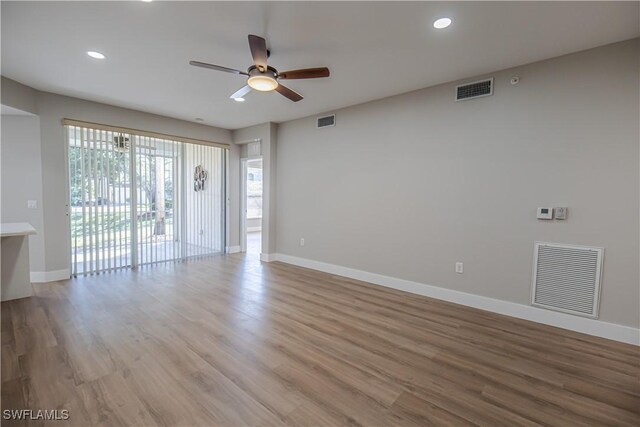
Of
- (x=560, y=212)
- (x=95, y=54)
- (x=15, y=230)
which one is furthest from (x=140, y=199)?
(x=560, y=212)

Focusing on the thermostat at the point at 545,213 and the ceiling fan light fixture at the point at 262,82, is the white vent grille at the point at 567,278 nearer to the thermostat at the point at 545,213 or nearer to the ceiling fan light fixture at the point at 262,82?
the thermostat at the point at 545,213

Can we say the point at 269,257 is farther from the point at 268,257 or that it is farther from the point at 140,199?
the point at 140,199

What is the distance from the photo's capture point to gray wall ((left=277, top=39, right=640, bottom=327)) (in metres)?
2.74

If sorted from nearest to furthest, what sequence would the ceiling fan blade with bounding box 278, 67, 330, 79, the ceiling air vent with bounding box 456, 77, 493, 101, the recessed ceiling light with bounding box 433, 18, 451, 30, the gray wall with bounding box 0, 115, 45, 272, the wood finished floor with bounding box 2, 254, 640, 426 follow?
the wood finished floor with bounding box 2, 254, 640, 426, the recessed ceiling light with bounding box 433, 18, 451, 30, the ceiling fan blade with bounding box 278, 67, 330, 79, the ceiling air vent with bounding box 456, 77, 493, 101, the gray wall with bounding box 0, 115, 45, 272

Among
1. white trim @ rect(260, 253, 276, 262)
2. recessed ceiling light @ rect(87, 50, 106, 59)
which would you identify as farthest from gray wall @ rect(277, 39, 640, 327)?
recessed ceiling light @ rect(87, 50, 106, 59)

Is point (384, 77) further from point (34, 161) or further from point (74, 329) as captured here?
point (34, 161)

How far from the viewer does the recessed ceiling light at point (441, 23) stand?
2373 millimetres

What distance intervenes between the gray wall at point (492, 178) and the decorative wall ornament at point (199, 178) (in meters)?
2.59

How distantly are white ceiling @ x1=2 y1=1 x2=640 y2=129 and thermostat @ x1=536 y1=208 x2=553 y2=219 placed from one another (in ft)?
5.19

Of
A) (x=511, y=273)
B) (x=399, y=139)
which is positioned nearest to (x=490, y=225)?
(x=511, y=273)

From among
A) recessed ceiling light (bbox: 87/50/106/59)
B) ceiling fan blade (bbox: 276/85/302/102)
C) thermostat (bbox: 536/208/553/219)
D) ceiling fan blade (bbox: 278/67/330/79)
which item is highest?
recessed ceiling light (bbox: 87/50/106/59)

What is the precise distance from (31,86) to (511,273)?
6.70m

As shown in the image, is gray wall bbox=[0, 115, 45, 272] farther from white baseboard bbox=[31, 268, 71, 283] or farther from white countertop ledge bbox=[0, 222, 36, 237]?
white countertop ledge bbox=[0, 222, 36, 237]

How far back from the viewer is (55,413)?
177cm
